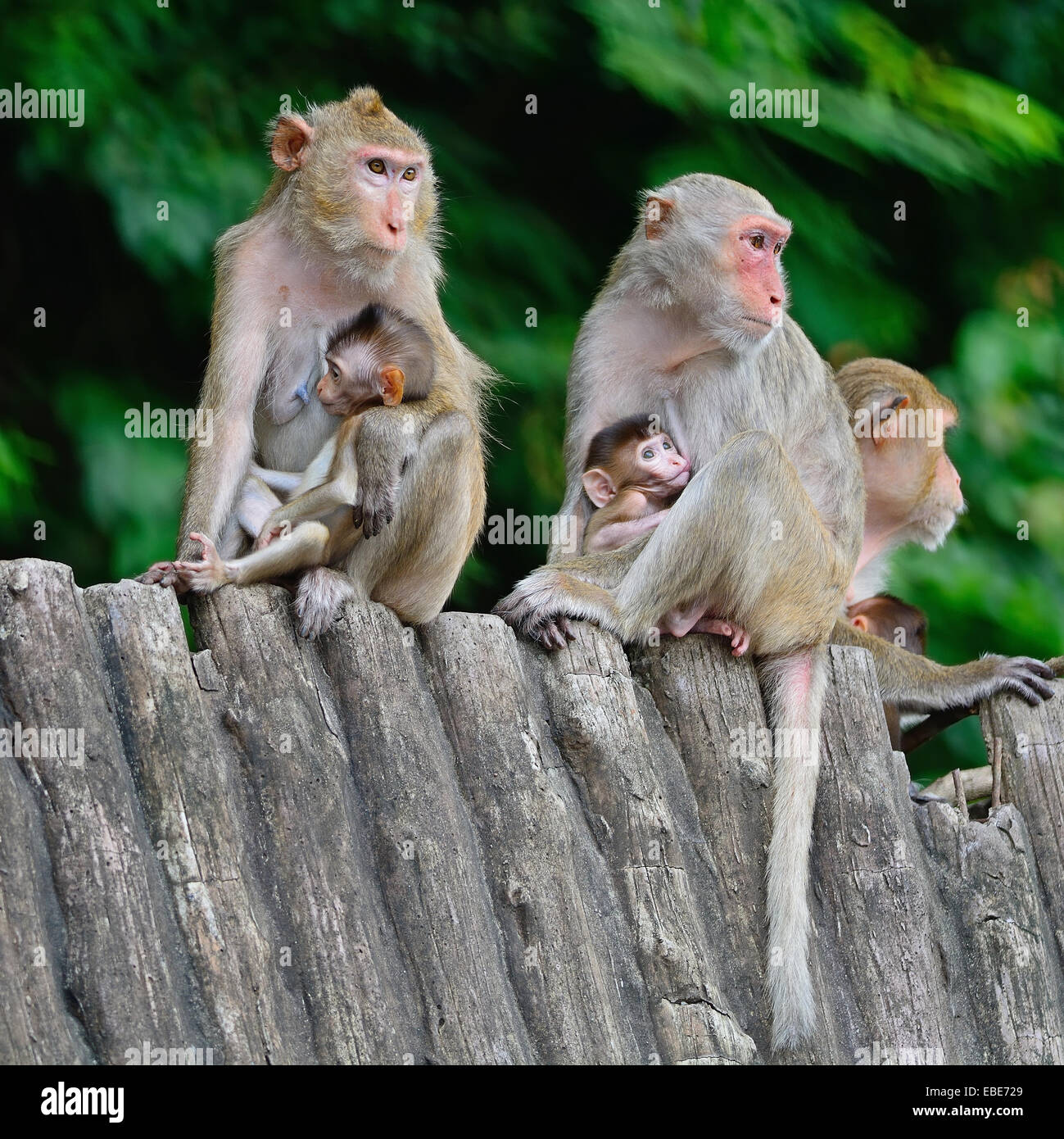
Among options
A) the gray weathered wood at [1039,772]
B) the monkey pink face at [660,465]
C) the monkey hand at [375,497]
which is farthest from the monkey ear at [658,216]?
the gray weathered wood at [1039,772]

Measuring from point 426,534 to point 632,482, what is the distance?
1379 millimetres

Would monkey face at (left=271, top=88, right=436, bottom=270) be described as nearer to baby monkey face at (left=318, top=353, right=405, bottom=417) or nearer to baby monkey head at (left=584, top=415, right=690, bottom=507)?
baby monkey face at (left=318, top=353, right=405, bottom=417)

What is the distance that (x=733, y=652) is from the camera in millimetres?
5668

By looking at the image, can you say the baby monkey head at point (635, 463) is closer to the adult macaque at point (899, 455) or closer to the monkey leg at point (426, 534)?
the monkey leg at point (426, 534)

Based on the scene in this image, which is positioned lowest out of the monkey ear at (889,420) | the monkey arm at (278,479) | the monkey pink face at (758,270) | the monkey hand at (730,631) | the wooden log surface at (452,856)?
the wooden log surface at (452,856)

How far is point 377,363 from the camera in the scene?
5.16m

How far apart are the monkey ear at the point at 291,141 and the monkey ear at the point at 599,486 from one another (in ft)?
5.74

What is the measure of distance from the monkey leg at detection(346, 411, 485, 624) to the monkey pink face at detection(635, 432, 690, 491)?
1136 millimetres

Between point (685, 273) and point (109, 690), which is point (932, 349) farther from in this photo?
→ point (109, 690)

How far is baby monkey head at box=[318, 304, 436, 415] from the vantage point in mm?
5117

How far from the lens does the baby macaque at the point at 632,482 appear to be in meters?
6.11

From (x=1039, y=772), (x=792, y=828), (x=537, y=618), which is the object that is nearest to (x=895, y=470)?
(x=1039, y=772)

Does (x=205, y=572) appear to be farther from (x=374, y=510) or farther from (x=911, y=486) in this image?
(x=911, y=486)

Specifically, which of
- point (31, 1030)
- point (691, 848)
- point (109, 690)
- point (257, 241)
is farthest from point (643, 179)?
point (31, 1030)
